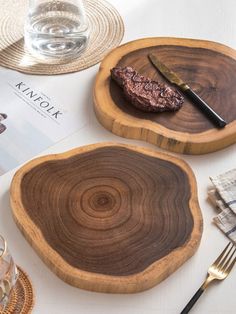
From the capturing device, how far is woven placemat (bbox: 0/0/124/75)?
3.85ft

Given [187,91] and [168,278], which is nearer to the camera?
[168,278]

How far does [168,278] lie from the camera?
34.2 inches

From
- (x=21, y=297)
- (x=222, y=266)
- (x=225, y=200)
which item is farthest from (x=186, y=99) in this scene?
(x=21, y=297)

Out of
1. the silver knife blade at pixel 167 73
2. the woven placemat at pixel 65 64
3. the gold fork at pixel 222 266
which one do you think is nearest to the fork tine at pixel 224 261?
the gold fork at pixel 222 266

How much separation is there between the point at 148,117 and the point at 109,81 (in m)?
0.10

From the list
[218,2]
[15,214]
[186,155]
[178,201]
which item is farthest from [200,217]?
[218,2]

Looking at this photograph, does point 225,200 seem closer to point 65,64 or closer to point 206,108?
point 206,108

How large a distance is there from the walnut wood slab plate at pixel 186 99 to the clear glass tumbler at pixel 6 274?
12.6 inches

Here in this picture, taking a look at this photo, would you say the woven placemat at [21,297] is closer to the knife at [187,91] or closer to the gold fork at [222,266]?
the gold fork at [222,266]

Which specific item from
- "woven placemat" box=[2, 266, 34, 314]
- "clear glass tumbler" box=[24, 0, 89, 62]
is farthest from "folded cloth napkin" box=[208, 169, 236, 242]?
"clear glass tumbler" box=[24, 0, 89, 62]

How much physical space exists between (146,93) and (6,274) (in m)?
0.40

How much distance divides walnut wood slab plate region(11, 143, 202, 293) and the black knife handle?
0.11 meters

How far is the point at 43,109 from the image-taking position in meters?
1.10

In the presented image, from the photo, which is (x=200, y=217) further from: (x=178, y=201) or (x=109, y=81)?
(x=109, y=81)
